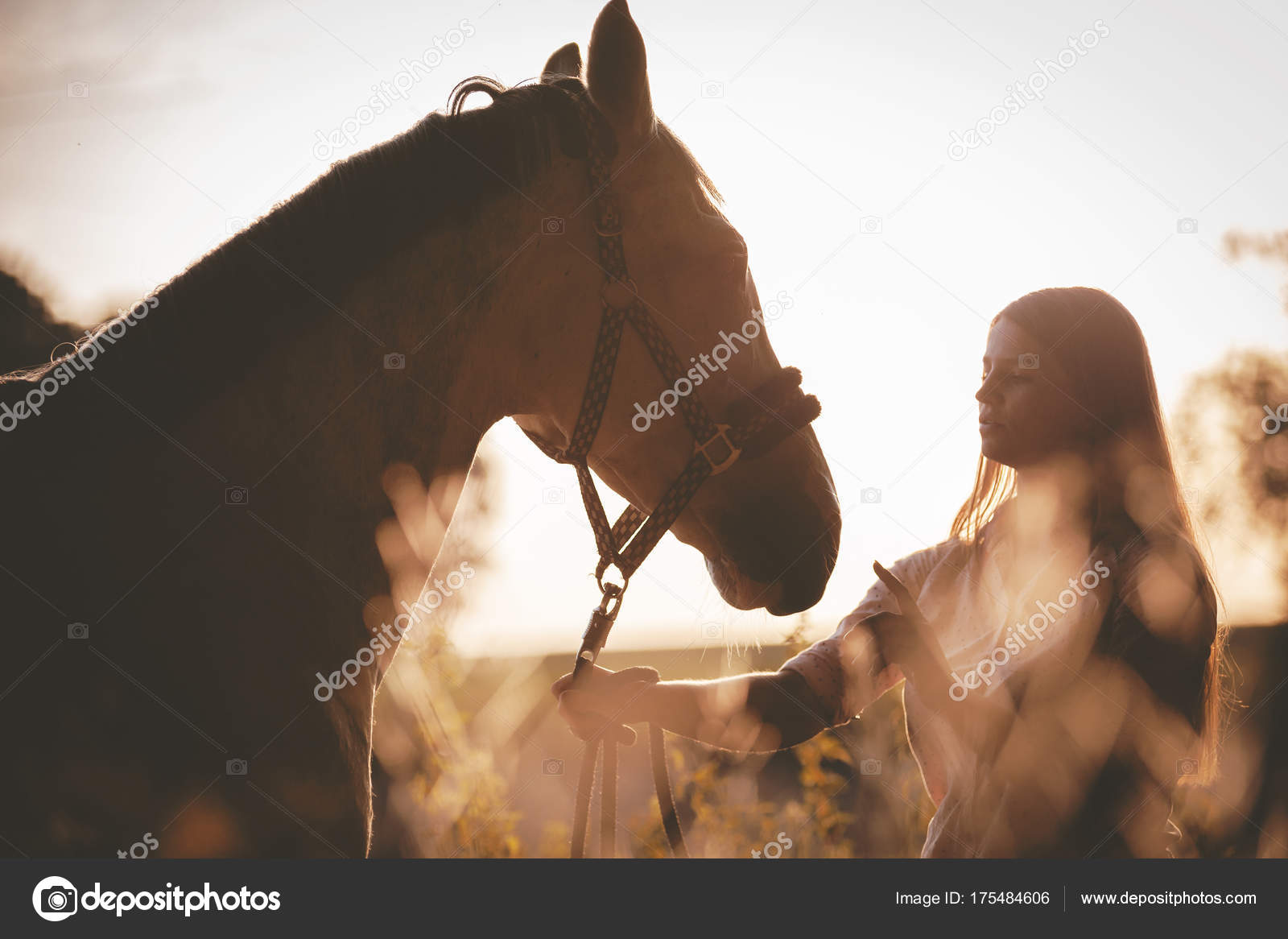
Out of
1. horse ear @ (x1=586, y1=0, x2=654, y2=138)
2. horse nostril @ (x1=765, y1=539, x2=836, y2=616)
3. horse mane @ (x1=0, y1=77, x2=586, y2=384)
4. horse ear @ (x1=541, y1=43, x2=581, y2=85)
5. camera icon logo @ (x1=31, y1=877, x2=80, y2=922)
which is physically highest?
horse ear @ (x1=541, y1=43, x2=581, y2=85)

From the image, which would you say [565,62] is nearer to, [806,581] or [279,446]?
[279,446]

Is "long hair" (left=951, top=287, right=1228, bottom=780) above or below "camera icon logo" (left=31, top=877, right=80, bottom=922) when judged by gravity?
above

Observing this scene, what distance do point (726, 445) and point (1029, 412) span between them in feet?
3.27

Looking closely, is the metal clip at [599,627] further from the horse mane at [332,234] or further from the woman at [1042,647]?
the horse mane at [332,234]

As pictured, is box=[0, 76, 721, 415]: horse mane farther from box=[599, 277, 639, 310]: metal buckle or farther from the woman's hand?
the woman's hand

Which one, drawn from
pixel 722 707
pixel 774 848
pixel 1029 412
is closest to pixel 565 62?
pixel 1029 412

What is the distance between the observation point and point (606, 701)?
6.98 feet

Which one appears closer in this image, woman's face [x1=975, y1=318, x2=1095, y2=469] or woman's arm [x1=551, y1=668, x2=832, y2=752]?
woman's arm [x1=551, y1=668, x2=832, y2=752]

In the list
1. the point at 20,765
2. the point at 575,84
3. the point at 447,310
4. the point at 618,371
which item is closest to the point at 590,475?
the point at 618,371

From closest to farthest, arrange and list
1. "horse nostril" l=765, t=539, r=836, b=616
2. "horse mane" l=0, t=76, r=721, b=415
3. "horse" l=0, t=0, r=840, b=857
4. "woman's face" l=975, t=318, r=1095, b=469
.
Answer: "horse" l=0, t=0, r=840, b=857 → "horse mane" l=0, t=76, r=721, b=415 → "horse nostril" l=765, t=539, r=836, b=616 → "woman's face" l=975, t=318, r=1095, b=469

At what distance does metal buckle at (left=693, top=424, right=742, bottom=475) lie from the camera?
1.99 metres

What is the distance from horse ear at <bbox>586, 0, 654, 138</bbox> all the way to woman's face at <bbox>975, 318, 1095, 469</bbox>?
1.33 metres

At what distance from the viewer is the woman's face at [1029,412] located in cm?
239

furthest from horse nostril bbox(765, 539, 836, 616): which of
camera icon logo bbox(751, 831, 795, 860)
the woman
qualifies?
camera icon logo bbox(751, 831, 795, 860)
